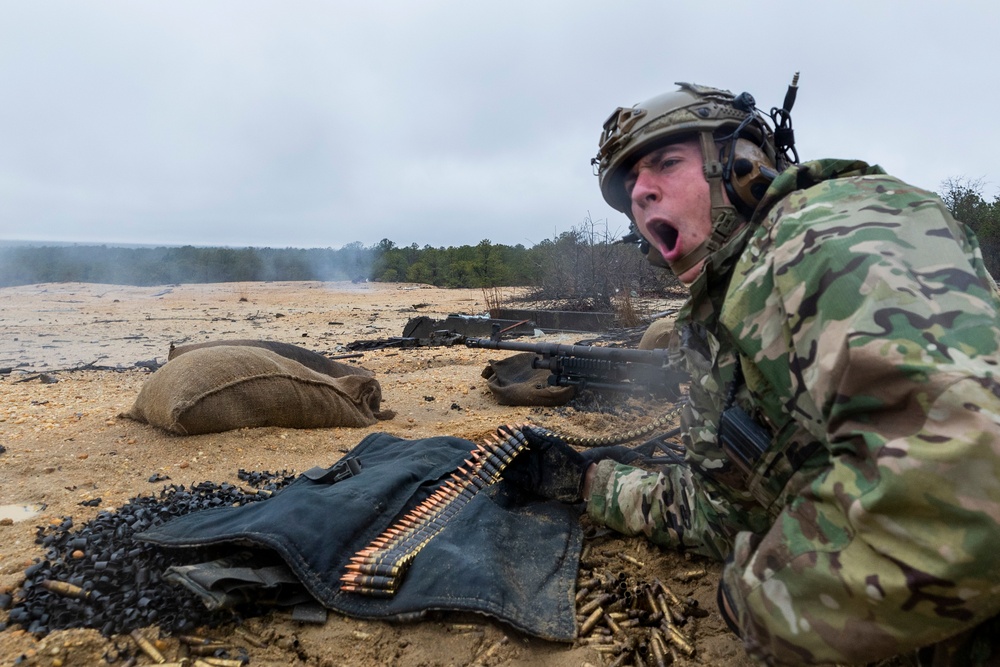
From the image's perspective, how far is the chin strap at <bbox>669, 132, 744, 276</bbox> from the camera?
7.31 ft

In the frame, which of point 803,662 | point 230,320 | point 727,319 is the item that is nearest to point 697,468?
point 727,319

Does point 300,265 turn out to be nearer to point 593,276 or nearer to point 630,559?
point 593,276

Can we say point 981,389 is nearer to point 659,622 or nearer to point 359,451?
point 659,622

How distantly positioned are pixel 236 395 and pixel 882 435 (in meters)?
4.69

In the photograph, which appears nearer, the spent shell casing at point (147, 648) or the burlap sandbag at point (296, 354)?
the spent shell casing at point (147, 648)

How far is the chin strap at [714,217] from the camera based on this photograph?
2.23m

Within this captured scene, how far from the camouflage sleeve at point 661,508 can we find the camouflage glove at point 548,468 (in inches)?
5.7

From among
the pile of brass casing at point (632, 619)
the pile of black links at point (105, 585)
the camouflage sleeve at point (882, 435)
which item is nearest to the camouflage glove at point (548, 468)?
the pile of brass casing at point (632, 619)

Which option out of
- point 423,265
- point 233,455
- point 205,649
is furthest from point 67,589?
point 423,265

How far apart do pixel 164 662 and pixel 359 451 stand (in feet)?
6.95

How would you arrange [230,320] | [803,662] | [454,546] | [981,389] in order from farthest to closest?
[230,320], [454,546], [803,662], [981,389]

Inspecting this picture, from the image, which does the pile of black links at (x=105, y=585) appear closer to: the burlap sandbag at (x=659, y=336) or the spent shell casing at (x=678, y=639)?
the spent shell casing at (x=678, y=639)

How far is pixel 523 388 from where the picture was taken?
256 inches

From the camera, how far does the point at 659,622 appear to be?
8.30 ft
